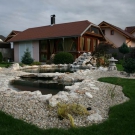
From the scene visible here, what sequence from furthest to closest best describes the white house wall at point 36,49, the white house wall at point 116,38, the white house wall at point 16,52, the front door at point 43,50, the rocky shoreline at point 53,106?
the white house wall at point 116,38 → the white house wall at point 16,52 → the white house wall at point 36,49 → the front door at point 43,50 → the rocky shoreline at point 53,106

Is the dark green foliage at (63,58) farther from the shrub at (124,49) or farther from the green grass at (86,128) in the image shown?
the green grass at (86,128)

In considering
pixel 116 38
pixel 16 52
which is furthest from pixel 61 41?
pixel 116 38

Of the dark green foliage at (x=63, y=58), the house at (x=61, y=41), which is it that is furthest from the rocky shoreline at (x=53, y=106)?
the house at (x=61, y=41)

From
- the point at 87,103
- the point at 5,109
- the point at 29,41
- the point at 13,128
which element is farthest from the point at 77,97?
the point at 29,41

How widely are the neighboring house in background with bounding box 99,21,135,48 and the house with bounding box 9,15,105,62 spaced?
514cm

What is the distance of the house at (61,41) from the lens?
17.0 m

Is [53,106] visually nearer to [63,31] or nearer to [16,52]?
[63,31]

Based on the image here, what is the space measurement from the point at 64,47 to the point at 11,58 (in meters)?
7.34

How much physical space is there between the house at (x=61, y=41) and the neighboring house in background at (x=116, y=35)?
5142 mm

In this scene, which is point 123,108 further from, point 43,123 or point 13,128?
point 13,128

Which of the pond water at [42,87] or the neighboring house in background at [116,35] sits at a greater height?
the neighboring house in background at [116,35]

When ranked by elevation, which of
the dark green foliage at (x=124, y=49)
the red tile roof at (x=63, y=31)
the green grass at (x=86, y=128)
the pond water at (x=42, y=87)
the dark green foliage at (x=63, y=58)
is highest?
the red tile roof at (x=63, y=31)

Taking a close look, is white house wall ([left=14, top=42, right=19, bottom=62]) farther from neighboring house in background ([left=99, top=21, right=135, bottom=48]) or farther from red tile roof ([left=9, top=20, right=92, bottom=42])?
neighboring house in background ([left=99, top=21, right=135, bottom=48])

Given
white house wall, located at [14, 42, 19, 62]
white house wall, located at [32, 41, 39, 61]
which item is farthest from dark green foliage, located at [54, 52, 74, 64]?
white house wall, located at [14, 42, 19, 62]
